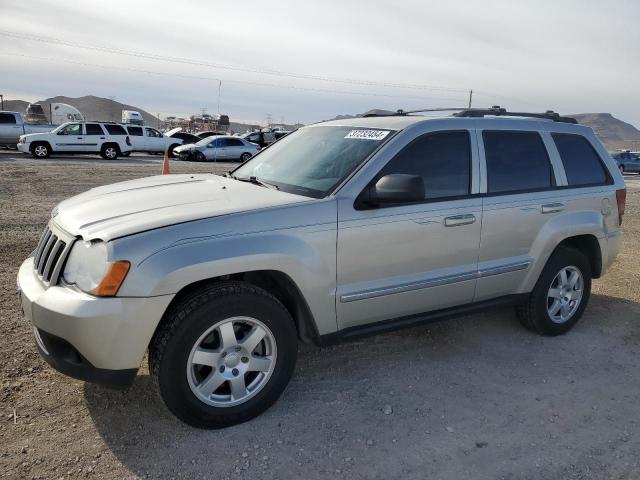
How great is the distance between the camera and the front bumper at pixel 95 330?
2740 millimetres

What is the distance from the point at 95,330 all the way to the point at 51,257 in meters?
0.66

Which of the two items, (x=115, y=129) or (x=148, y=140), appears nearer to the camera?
(x=115, y=129)

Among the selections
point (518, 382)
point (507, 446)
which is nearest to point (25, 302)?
point (507, 446)

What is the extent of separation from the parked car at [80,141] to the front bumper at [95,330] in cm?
2163

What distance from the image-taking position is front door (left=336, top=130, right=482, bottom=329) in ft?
11.3

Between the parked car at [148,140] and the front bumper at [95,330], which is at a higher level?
the front bumper at [95,330]

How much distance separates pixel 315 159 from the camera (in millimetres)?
3975

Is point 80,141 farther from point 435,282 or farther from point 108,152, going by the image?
point 435,282

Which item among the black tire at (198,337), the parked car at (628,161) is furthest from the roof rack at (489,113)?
the parked car at (628,161)

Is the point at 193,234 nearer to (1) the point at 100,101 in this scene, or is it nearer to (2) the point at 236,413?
(2) the point at 236,413

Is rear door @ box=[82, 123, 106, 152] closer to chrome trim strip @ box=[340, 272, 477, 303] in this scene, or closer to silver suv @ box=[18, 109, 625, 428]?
silver suv @ box=[18, 109, 625, 428]

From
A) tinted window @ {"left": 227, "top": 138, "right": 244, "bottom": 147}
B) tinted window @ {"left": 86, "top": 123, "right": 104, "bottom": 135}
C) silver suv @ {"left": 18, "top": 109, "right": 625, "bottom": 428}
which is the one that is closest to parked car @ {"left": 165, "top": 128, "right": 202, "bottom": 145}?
tinted window @ {"left": 227, "top": 138, "right": 244, "bottom": 147}

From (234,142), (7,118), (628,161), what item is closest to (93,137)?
(7,118)

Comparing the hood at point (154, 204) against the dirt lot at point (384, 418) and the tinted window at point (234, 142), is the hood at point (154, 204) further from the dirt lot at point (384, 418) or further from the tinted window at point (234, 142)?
the tinted window at point (234, 142)
